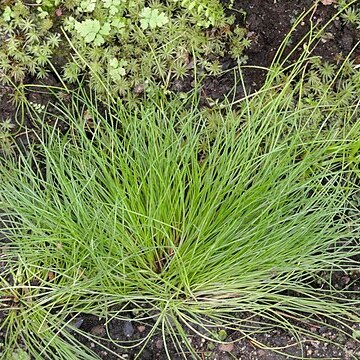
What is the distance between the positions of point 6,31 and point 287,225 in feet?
3.90

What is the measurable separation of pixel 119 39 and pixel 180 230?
728 mm

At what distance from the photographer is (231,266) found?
67.9 inches

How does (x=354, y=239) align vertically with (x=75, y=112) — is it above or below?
above

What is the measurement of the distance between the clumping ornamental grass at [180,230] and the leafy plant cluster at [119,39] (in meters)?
0.16

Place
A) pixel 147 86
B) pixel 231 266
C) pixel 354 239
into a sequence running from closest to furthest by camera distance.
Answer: pixel 231 266 < pixel 354 239 < pixel 147 86

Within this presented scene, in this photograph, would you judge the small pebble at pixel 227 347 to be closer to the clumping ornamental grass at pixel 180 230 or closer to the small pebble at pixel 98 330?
the clumping ornamental grass at pixel 180 230

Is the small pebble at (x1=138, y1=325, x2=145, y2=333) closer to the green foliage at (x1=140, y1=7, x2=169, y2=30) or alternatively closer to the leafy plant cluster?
the leafy plant cluster

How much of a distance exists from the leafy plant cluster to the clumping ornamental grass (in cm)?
16

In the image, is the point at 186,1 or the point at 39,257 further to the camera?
the point at 186,1

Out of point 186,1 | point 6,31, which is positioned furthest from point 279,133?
point 6,31

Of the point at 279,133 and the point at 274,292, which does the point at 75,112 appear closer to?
the point at 279,133

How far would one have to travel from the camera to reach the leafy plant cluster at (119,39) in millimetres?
1966

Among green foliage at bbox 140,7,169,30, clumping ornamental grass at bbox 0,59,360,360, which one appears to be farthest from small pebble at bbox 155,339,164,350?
green foliage at bbox 140,7,169,30

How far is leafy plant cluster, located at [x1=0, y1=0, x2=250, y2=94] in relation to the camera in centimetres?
197
